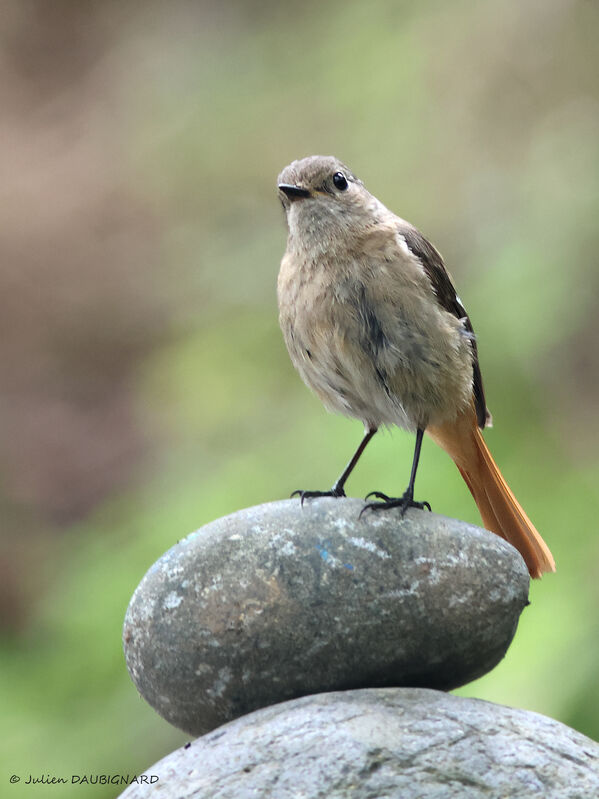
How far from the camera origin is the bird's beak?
12.8 feet

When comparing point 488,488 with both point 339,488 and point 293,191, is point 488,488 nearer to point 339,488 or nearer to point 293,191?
point 339,488

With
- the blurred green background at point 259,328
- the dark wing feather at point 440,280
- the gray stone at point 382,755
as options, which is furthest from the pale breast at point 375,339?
the blurred green background at point 259,328

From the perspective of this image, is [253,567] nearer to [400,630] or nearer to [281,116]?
[400,630]

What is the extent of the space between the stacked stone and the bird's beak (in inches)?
46.6

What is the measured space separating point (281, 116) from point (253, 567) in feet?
17.6

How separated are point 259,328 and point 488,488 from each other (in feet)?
8.05

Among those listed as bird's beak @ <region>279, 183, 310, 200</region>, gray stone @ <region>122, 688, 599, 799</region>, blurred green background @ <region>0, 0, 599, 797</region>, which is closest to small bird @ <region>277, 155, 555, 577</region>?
bird's beak @ <region>279, 183, 310, 200</region>

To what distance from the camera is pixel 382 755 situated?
2953mm

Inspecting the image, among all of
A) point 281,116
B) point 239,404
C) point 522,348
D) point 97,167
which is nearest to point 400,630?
point 522,348

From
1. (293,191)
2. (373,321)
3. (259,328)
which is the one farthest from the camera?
(259,328)

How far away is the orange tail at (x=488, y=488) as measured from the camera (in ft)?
13.5

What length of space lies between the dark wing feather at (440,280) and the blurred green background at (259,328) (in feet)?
3.04

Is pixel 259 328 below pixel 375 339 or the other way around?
the other way around

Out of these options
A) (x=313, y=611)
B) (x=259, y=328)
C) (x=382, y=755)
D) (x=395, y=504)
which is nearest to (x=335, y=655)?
(x=313, y=611)
